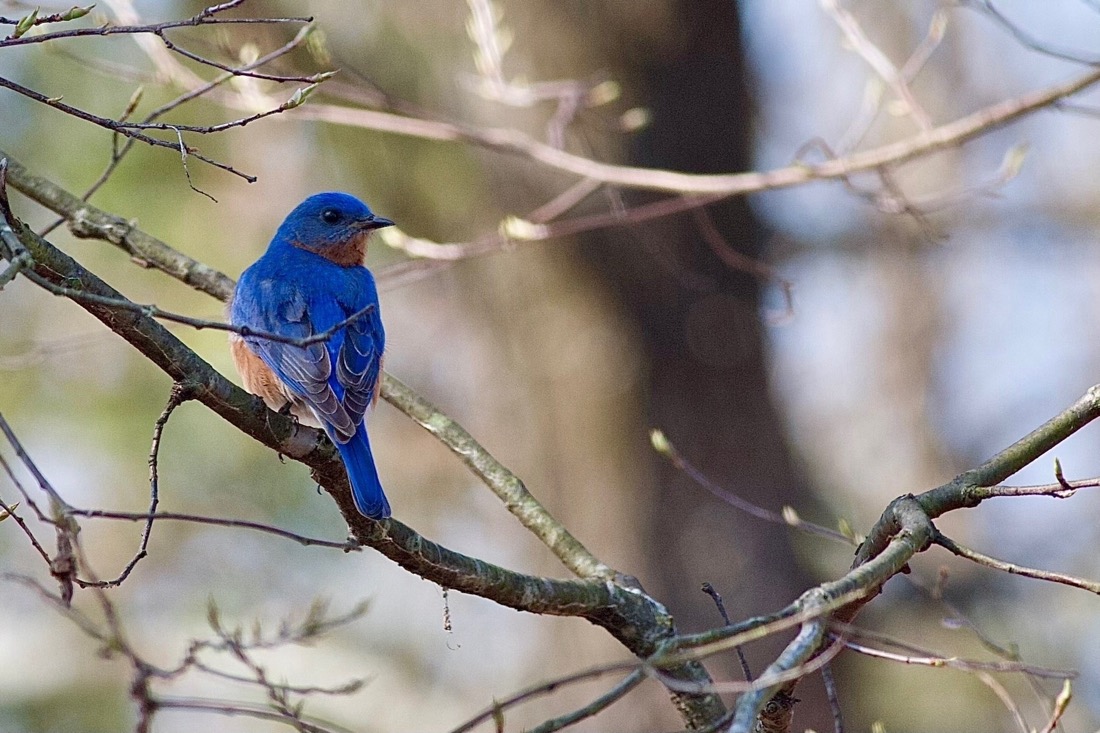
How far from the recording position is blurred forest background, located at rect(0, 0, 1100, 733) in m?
7.20

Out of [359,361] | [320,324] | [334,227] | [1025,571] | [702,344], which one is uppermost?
[702,344]

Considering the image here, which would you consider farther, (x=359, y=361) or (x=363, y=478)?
(x=359, y=361)

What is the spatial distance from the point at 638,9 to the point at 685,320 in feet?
6.33

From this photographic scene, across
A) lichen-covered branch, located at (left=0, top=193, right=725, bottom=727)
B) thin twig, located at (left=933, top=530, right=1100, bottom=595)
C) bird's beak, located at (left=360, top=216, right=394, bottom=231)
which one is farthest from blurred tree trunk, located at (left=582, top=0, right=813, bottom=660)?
thin twig, located at (left=933, top=530, right=1100, bottom=595)

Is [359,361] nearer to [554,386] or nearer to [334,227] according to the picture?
[334,227]

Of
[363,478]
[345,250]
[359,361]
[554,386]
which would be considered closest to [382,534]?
[363,478]

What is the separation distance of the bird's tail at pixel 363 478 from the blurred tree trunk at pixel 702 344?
3.58 metres

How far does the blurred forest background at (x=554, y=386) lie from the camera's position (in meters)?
7.20

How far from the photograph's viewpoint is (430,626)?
9086 millimetres

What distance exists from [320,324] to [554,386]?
9.93 ft

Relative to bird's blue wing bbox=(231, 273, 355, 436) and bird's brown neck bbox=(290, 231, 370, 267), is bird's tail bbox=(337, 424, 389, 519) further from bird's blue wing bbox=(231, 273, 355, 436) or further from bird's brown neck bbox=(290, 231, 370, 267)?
bird's brown neck bbox=(290, 231, 370, 267)

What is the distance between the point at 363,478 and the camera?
3217 millimetres

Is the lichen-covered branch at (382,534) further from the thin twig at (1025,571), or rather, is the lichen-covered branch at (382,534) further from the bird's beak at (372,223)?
the bird's beak at (372,223)

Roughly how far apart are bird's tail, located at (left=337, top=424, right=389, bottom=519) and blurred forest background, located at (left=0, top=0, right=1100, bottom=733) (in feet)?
6.39
